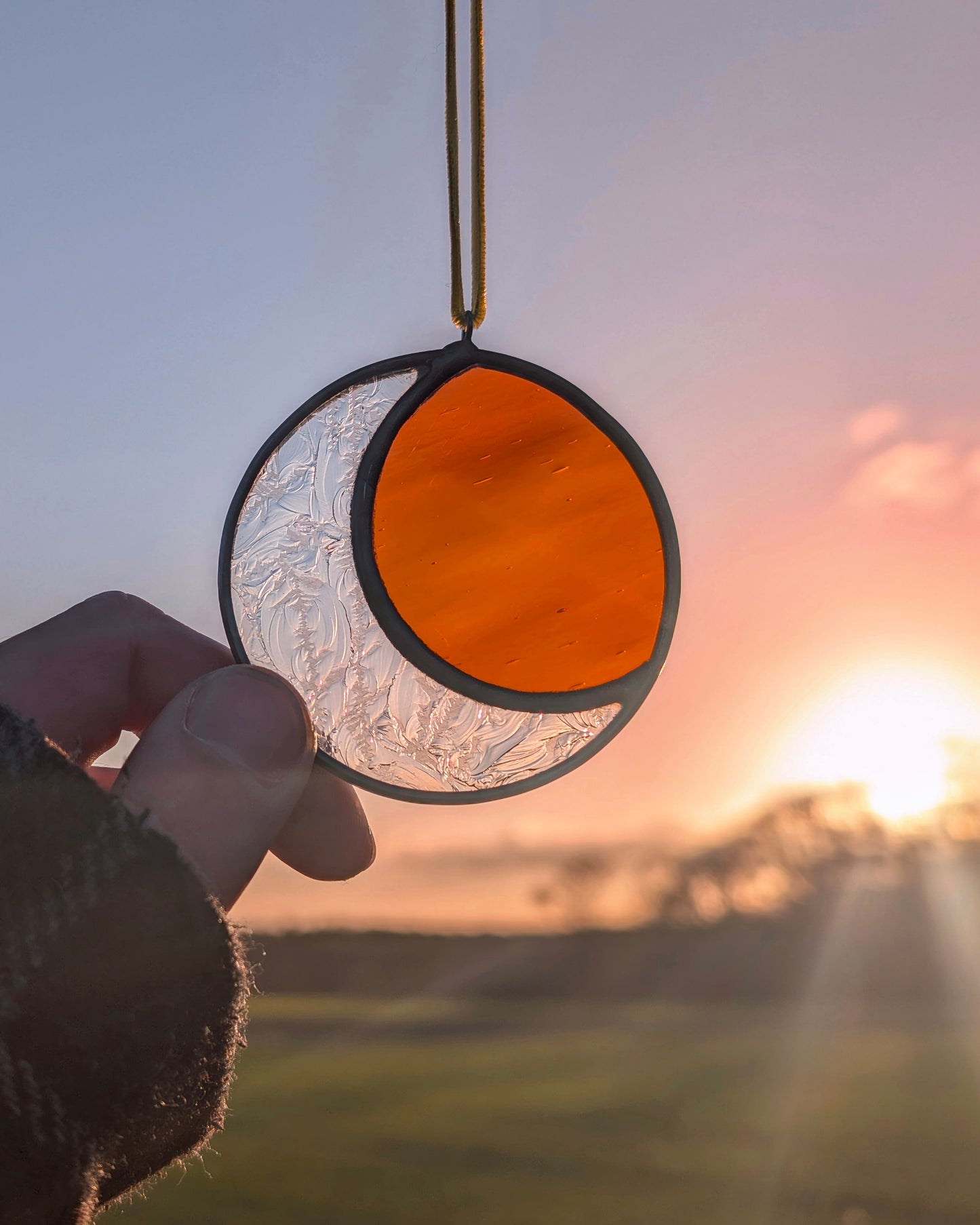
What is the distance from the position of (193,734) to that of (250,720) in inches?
3.6

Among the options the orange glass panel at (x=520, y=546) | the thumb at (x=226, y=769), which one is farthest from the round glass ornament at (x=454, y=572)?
the thumb at (x=226, y=769)

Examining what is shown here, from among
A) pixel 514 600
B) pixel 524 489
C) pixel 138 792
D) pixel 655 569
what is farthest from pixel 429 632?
pixel 138 792

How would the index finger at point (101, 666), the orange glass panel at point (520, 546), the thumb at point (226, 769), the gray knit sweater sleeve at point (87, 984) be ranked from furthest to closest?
the index finger at point (101, 666)
the orange glass panel at point (520, 546)
the thumb at point (226, 769)
the gray knit sweater sleeve at point (87, 984)

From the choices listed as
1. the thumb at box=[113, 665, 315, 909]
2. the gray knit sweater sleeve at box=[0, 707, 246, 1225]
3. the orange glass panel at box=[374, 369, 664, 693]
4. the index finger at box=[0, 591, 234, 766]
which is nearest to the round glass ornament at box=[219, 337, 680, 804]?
the orange glass panel at box=[374, 369, 664, 693]

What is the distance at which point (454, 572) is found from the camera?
149cm

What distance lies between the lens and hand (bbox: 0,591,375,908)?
1.40 meters

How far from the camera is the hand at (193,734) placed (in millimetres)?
1401

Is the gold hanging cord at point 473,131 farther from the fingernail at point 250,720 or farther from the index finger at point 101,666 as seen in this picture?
the index finger at point 101,666

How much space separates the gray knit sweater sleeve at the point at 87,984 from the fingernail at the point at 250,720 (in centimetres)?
22

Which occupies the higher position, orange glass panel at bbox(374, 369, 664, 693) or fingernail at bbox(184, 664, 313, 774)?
orange glass panel at bbox(374, 369, 664, 693)

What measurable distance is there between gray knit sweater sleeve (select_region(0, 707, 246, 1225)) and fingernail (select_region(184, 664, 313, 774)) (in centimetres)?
22

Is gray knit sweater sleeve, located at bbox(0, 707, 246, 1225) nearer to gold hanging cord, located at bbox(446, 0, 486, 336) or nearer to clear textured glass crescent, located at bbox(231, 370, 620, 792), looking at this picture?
clear textured glass crescent, located at bbox(231, 370, 620, 792)

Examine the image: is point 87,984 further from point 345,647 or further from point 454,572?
point 454,572

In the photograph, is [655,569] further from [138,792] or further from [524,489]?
[138,792]
